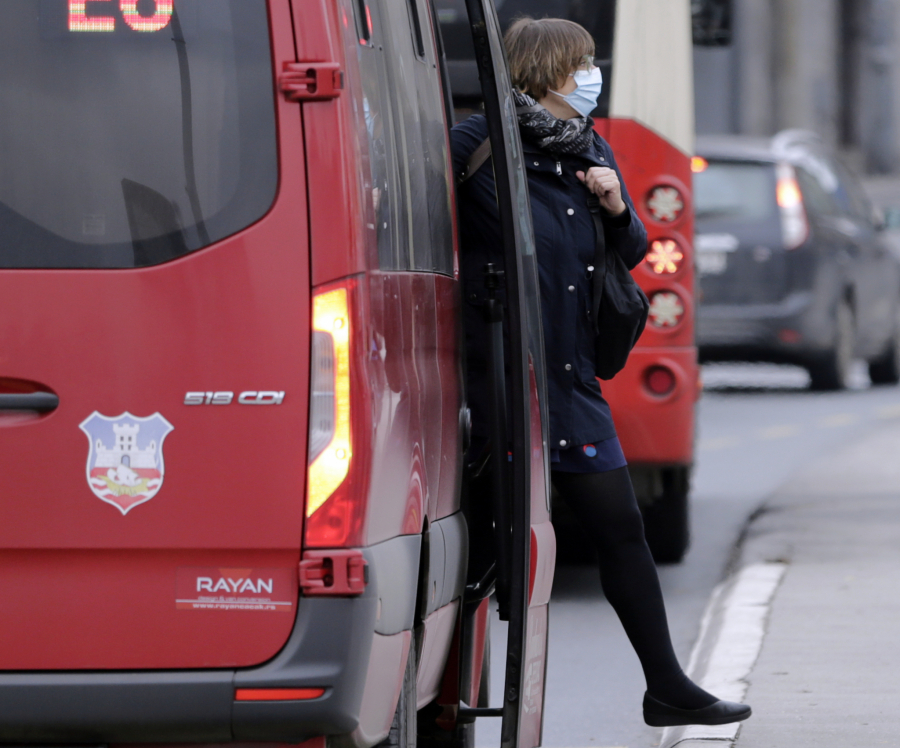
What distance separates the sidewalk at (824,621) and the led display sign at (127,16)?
2.54 metres

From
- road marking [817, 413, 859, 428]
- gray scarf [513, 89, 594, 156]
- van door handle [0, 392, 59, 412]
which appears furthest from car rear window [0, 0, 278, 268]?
road marking [817, 413, 859, 428]

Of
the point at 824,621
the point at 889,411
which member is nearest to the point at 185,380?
the point at 824,621

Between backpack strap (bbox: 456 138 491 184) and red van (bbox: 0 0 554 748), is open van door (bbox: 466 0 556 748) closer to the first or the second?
backpack strap (bbox: 456 138 491 184)

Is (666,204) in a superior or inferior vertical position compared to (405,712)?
superior

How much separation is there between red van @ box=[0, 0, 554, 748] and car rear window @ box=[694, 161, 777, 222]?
1112cm

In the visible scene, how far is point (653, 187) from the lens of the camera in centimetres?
707

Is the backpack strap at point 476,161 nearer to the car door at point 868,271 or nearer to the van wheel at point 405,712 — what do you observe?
the van wheel at point 405,712

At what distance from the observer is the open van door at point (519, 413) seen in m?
3.79

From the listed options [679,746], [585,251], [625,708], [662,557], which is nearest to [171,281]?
Answer: [585,251]

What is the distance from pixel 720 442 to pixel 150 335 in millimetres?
9933

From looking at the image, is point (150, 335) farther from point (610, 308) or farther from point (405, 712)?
point (610, 308)

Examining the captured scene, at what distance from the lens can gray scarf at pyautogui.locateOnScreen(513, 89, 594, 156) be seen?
170 inches

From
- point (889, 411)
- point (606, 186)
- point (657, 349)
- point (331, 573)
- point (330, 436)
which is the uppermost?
point (606, 186)

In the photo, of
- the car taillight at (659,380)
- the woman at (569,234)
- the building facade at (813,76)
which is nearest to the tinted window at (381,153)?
the woman at (569,234)
